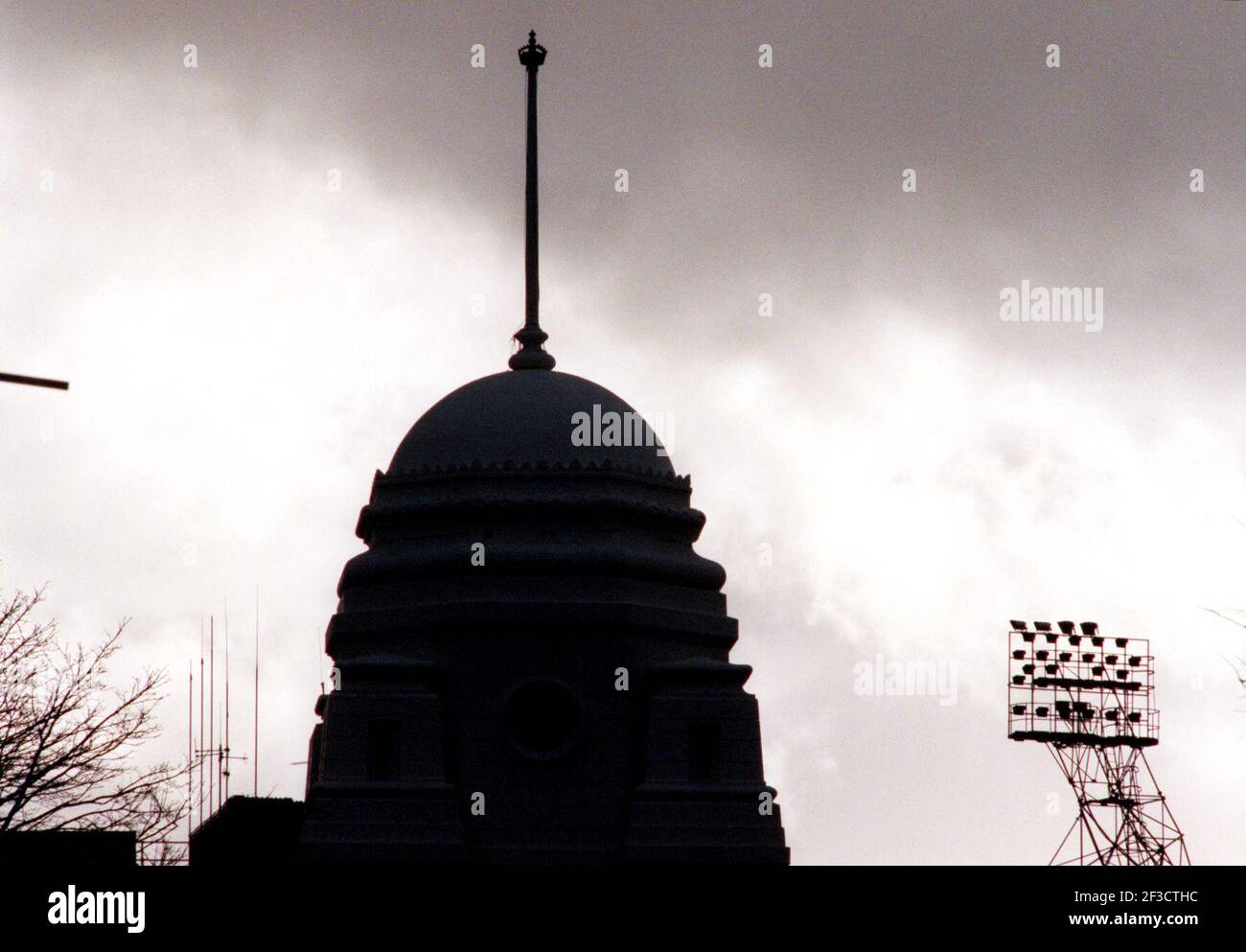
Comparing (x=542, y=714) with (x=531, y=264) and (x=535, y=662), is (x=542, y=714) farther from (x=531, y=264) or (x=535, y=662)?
(x=531, y=264)

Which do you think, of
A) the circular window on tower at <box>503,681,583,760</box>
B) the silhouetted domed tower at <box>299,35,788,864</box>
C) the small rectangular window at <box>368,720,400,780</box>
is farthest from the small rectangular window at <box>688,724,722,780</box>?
the small rectangular window at <box>368,720,400,780</box>

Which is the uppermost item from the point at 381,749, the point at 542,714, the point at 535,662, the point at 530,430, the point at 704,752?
the point at 530,430

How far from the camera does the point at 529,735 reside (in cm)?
7300

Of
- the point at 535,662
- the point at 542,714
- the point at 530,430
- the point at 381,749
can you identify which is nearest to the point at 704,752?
the point at 542,714

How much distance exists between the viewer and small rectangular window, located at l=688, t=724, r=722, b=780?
7281cm

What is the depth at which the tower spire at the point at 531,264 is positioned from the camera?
8000cm

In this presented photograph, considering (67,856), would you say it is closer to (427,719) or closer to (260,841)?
(427,719)

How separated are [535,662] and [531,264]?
1348 centimetres

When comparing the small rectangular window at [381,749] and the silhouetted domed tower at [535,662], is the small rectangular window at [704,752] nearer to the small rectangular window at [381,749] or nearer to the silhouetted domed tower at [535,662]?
the silhouetted domed tower at [535,662]

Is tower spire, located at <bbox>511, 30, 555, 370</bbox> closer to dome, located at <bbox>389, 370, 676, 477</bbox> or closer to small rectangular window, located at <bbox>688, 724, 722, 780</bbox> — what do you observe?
dome, located at <bbox>389, 370, 676, 477</bbox>

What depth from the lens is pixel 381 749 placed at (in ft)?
238

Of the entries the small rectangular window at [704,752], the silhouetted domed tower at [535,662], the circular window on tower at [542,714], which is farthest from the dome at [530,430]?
the small rectangular window at [704,752]
